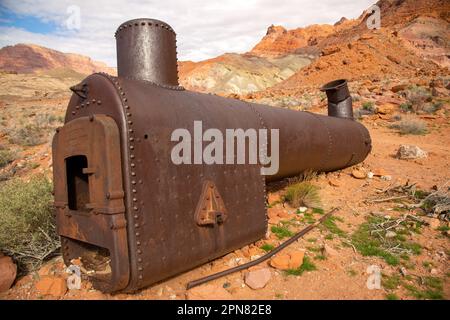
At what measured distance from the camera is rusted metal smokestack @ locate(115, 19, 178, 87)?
10.2 feet

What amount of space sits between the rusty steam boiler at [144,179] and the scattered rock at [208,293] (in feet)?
0.78

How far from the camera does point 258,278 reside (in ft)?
9.63

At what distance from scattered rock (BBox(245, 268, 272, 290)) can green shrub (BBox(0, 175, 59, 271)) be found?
2.13 meters

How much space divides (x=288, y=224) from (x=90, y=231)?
2.70m

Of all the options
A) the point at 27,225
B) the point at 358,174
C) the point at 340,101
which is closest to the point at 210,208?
the point at 27,225

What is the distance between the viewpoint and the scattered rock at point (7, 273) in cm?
282

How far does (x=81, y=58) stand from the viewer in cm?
11269

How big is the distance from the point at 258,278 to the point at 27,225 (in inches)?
106

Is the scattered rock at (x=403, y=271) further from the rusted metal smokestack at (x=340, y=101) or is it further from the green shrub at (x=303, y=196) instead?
the rusted metal smokestack at (x=340, y=101)

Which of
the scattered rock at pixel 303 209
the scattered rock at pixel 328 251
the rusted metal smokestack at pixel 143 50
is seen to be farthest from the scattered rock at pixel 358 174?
the rusted metal smokestack at pixel 143 50

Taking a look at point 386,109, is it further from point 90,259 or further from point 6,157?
point 6,157

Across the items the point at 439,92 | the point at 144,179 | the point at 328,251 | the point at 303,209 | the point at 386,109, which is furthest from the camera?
the point at 439,92

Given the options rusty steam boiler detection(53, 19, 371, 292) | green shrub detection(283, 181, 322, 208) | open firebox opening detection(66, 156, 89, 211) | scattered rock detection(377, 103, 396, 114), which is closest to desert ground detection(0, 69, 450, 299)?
green shrub detection(283, 181, 322, 208)
